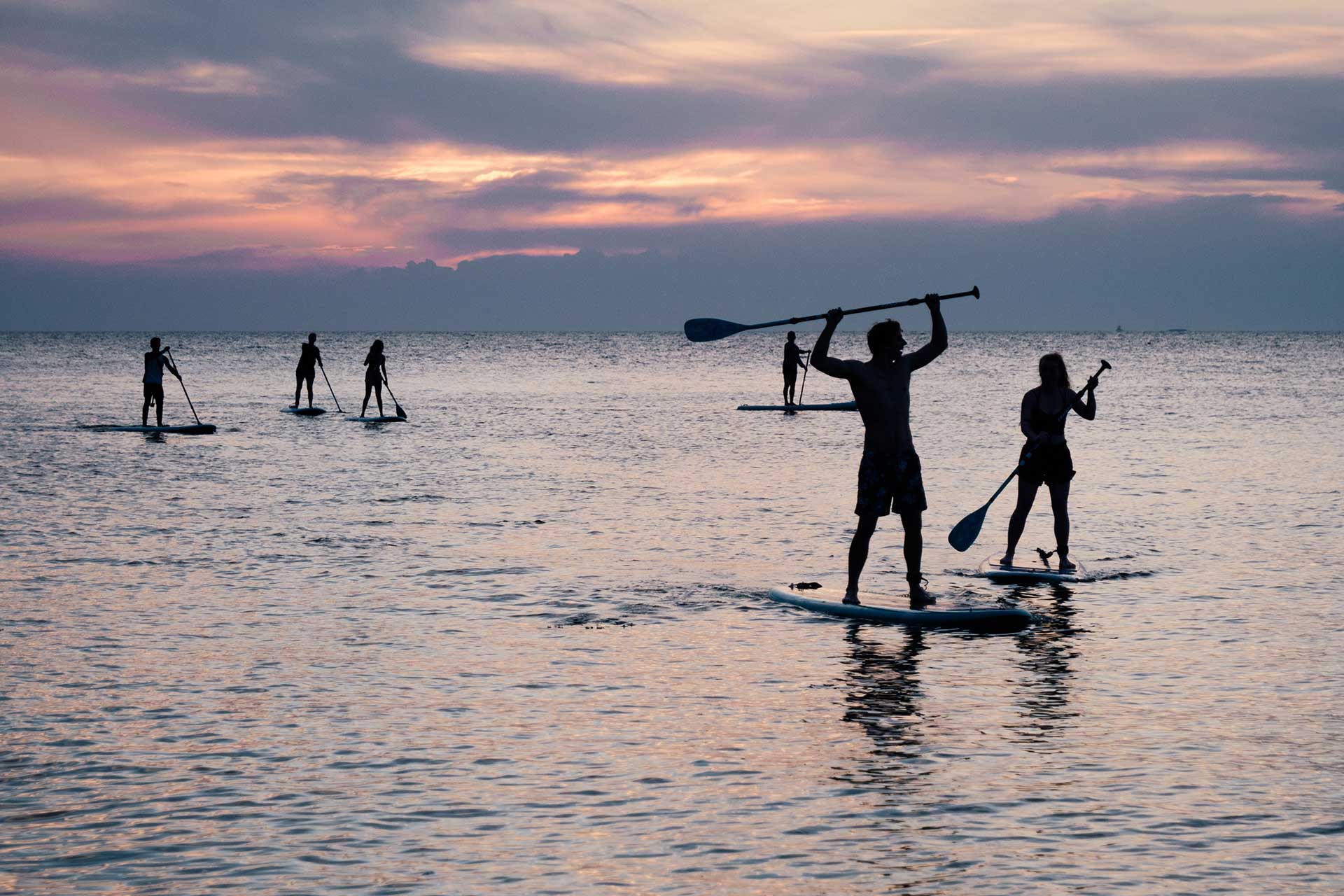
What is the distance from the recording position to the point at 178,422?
41500mm

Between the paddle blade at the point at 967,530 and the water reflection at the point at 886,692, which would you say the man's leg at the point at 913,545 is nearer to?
the water reflection at the point at 886,692

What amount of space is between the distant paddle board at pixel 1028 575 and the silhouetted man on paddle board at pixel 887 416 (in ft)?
7.47

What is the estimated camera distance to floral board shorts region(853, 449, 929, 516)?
1077 cm

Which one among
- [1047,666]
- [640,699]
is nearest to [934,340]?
[1047,666]

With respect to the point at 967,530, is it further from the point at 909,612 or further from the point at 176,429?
the point at 176,429

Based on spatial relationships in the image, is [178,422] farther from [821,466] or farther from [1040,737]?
[1040,737]

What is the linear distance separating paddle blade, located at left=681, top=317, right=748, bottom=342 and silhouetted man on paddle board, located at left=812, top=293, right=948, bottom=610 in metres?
2.68

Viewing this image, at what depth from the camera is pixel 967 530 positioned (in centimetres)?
1334

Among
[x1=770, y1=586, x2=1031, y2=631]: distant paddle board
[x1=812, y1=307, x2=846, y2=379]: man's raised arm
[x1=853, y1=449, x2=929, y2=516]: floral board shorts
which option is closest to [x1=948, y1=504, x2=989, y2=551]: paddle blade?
[x1=770, y1=586, x2=1031, y2=631]: distant paddle board

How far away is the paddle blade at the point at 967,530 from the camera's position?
13086 millimetres

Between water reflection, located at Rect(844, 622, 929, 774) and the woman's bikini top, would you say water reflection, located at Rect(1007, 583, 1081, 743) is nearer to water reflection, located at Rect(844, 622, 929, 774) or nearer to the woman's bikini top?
water reflection, located at Rect(844, 622, 929, 774)

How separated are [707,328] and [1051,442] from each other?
11.3 feet

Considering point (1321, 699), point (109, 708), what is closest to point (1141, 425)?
point (1321, 699)

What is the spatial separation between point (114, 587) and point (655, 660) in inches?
219
